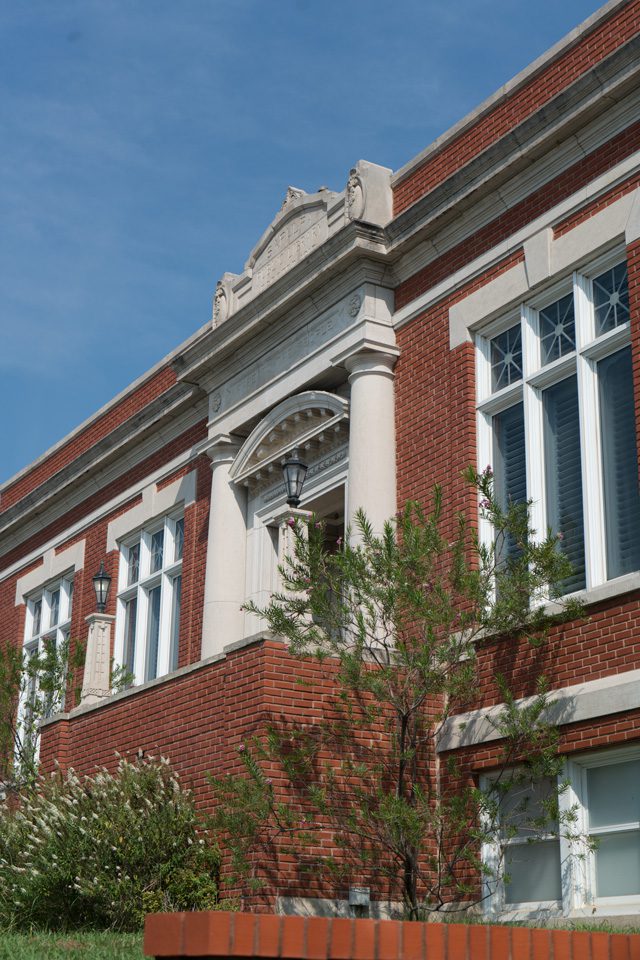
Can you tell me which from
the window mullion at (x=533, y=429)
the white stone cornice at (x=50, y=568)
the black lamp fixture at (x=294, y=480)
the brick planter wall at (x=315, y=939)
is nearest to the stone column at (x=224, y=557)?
the black lamp fixture at (x=294, y=480)

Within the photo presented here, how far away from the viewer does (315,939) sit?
17.7ft

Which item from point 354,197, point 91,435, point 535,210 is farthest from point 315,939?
point 91,435

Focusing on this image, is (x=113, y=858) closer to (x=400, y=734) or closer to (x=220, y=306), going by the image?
(x=400, y=734)

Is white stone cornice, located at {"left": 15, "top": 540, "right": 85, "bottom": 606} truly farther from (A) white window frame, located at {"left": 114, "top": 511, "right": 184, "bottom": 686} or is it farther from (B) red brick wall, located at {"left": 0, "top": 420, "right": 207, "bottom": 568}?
(A) white window frame, located at {"left": 114, "top": 511, "right": 184, "bottom": 686}

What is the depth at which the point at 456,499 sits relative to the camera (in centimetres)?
1395

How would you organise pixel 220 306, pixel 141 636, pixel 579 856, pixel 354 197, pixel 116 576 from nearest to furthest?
pixel 579 856 < pixel 354 197 < pixel 220 306 < pixel 141 636 < pixel 116 576

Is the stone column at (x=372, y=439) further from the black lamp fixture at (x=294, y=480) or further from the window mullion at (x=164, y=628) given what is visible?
the window mullion at (x=164, y=628)

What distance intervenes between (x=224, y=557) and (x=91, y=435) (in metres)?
7.58

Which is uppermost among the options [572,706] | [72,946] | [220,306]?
[220,306]

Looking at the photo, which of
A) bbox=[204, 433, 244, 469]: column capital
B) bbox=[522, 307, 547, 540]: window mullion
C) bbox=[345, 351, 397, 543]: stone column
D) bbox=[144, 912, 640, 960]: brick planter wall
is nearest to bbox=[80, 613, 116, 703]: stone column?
bbox=[204, 433, 244, 469]: column capital

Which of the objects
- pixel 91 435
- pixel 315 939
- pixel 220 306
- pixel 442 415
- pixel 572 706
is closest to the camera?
pixel 315 939

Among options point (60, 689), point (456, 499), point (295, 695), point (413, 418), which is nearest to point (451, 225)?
point (413, 418)

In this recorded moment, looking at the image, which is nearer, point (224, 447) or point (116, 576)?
point (224, 447)

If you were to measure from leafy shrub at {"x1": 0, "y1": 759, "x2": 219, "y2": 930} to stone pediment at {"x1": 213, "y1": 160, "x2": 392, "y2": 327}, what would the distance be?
7.17 metres
